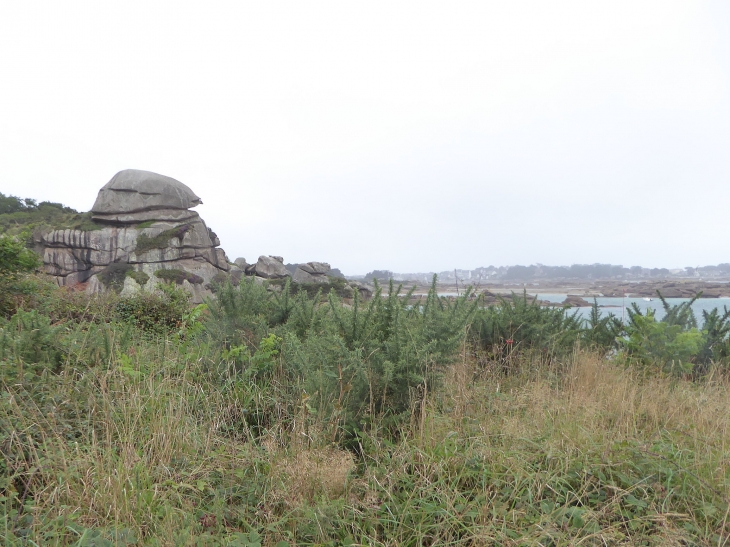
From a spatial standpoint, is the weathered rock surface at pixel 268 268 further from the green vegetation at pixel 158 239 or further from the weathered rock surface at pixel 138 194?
the weathered rock surface at pixel 138 194

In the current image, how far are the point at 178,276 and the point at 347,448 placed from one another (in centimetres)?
2465

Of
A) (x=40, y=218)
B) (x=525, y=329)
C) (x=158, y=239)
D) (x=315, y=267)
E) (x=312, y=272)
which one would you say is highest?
(x=40, y=218)

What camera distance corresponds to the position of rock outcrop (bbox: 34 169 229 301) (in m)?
26.2

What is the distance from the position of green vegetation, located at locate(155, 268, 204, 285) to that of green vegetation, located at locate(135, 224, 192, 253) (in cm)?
203

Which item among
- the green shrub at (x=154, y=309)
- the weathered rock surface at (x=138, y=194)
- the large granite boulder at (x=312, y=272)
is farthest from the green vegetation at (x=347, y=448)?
the weathered rock surface at (x=138, y=194)

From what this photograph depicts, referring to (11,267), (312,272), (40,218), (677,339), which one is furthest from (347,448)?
(40,218)

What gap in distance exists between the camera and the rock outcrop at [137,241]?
2622 centimetres

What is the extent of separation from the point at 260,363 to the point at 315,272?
2672 centimetres

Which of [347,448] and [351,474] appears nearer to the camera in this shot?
[351,474]

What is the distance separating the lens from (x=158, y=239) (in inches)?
1075

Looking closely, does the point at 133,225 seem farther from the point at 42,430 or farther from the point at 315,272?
the point at 42,430

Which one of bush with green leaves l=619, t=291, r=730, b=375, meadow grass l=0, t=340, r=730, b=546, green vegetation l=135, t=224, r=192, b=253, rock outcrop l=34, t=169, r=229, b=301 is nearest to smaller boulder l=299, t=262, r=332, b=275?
rock outcrop l=34, t=169, r=229, b=301

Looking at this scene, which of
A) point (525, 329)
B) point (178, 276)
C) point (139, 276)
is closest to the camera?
point (525, 329)

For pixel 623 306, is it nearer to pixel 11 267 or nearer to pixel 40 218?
pixel 11 267
